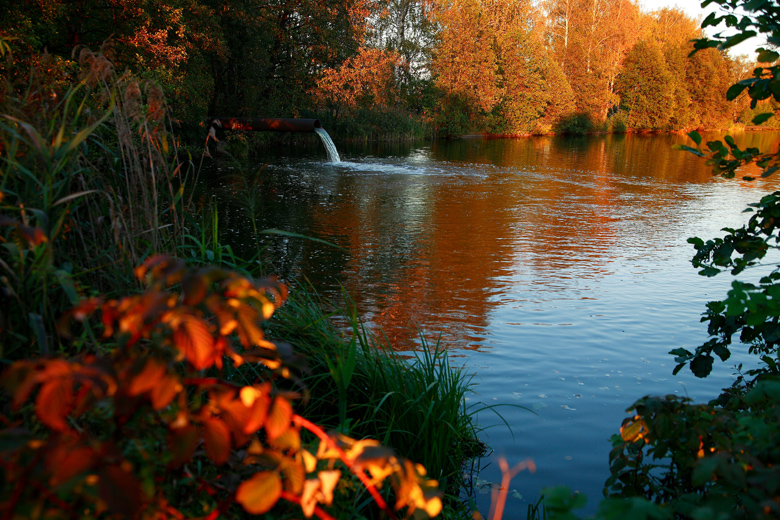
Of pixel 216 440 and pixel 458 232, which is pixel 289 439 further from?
pixel 458 232

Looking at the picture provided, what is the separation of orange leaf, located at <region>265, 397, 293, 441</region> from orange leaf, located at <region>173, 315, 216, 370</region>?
168mm

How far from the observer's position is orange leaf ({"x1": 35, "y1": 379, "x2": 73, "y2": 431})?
100 centimetres

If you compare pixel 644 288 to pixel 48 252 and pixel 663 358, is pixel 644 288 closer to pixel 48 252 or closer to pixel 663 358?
pixel 663 358

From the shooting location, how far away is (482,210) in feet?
40.7

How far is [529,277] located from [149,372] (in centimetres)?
677

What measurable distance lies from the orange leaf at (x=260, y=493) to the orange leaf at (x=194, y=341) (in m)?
0.26

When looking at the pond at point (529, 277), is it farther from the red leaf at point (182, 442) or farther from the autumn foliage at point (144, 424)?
the red leaf at point (182, 442)

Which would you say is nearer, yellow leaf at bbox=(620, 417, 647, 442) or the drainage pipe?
yellow leaf at bbox=(620, 417, 647, 442)

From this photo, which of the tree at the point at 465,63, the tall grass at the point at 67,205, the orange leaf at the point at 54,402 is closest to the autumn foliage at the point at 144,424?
the orange leaf at the point at 54,402

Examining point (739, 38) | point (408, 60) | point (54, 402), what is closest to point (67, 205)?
point (54, 402)

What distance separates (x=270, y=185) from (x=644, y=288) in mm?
10490

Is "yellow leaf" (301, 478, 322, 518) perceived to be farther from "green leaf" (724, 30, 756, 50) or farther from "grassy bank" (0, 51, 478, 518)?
"green leaf" (724, 30, 756, 50)

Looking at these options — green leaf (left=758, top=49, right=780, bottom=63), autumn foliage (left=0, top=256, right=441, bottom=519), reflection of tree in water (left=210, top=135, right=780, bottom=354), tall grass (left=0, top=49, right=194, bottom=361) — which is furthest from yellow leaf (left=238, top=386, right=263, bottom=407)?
reflection of tree in water (left=210, top=135, right=780, bottom=354)

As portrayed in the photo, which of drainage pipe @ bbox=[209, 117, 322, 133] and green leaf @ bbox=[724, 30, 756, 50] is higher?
drainage pipe @ bbox=[209, 117, 322, 133]
